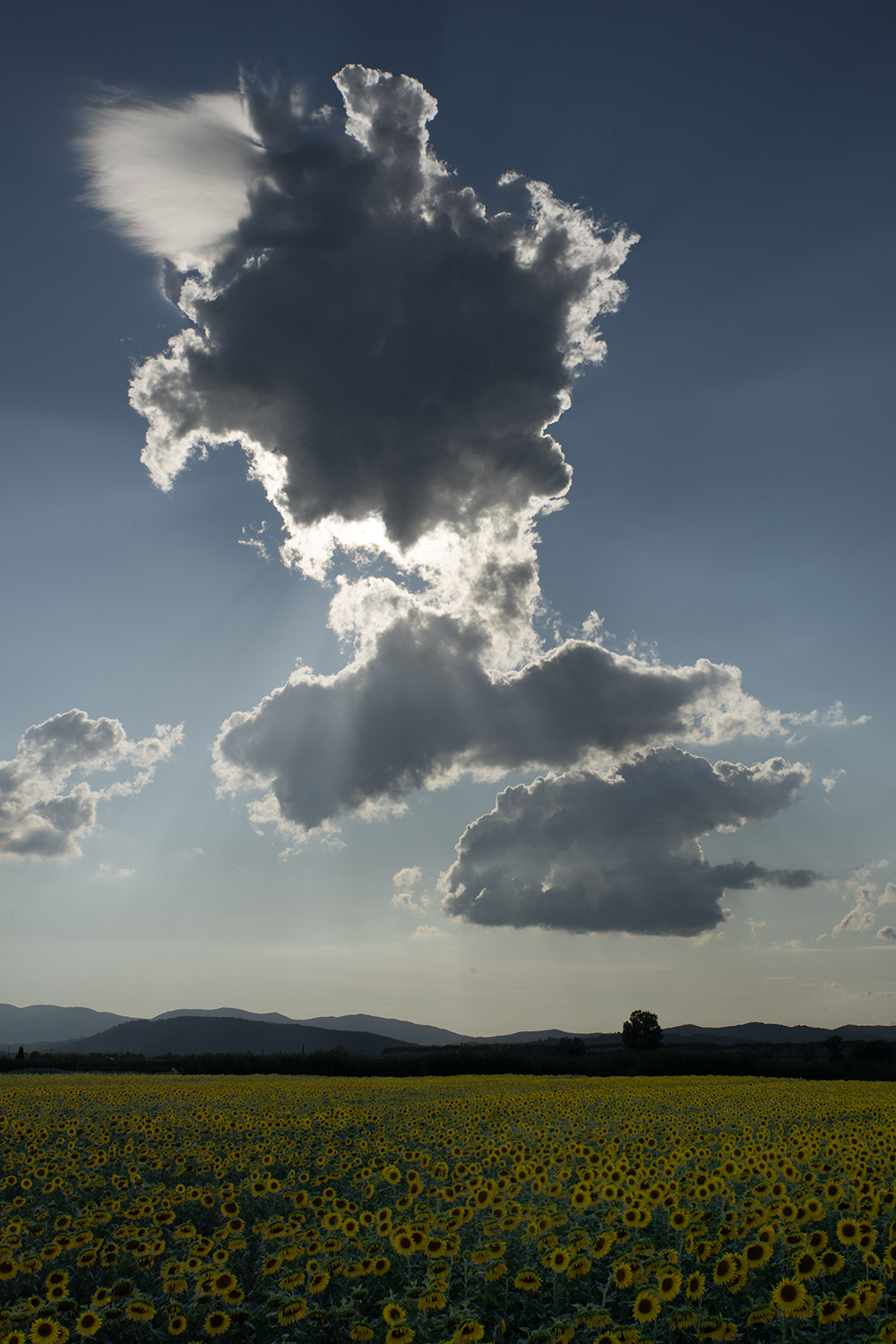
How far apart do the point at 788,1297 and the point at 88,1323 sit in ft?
21.7

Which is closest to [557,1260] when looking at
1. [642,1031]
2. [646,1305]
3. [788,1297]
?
[646,1305]

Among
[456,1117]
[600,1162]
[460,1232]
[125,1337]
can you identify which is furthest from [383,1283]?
[456,1117]

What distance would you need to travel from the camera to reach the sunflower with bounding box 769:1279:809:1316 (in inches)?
252

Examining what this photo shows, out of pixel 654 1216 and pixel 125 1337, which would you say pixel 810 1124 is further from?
pixel 125 1337

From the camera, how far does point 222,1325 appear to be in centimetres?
725

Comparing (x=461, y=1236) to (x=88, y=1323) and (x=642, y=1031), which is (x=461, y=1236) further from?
(x=642, y=1031)

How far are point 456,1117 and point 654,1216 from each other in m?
10.7

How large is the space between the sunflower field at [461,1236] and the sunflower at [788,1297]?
0.02 meters

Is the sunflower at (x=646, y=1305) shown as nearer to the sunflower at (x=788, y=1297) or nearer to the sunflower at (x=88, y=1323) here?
the sunflower at (x=788, y=1297)

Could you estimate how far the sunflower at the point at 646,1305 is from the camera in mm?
6609

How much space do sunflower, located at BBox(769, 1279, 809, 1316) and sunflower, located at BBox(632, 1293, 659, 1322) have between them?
1.02m

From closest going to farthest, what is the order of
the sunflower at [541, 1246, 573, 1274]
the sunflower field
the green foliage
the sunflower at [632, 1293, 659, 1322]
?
1. the sunflower at [632, 1293, 659, 1322]
2. the sunflower field
3. the sunflower at [541, 1246, 573, 1274]
4. the green foliage

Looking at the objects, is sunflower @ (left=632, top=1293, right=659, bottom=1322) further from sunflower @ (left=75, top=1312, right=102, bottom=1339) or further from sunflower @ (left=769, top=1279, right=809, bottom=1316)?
sunflower @ (left=75, top=1312, right=102, bottom=1339)

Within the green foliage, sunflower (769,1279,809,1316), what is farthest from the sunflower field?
the green foliage
